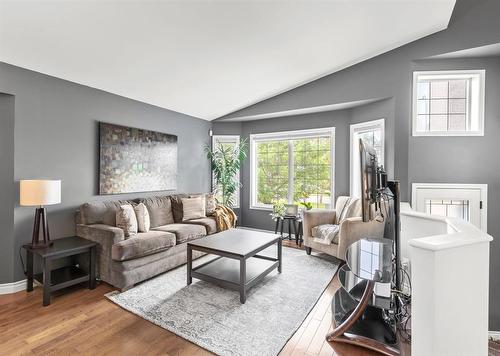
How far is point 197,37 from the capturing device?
2.64 meters

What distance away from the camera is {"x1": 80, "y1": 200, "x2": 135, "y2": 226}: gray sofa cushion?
3.03 metres

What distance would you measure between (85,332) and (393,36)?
179 inches

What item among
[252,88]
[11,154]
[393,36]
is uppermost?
[393,36]

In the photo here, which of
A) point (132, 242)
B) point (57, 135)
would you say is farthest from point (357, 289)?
point (57, 135)

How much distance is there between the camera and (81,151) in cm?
321

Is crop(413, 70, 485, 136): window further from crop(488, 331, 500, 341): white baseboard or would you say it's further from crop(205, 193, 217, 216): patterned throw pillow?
crop(205, 193, 217, 216): patterned throw pillow

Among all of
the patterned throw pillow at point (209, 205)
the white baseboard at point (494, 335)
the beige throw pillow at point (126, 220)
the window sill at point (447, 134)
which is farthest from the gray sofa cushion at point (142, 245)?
the white baseboard at point (494, 335)

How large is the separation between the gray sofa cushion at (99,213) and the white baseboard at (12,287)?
86 cm

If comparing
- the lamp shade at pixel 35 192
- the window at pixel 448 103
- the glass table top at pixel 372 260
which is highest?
the window at pixel 448 103

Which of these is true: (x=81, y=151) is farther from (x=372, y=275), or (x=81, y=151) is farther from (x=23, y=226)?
(x=372, y=275)

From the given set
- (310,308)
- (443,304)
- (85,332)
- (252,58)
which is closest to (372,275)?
(443,304)

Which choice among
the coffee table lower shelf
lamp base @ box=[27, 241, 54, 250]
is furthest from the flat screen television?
lamp base @ box=[27, 241, 54, 250]

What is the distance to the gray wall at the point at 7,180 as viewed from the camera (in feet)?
8.67

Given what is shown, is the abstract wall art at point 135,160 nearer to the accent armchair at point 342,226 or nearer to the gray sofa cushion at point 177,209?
the gray sofa cushion at point 177,209
